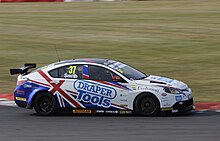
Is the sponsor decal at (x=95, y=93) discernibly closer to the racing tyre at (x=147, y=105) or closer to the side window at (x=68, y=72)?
the side window at (x=68, y=72)

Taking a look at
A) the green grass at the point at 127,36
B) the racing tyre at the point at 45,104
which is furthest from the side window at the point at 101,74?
the green grass at the point at 127,36

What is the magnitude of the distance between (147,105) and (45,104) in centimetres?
229

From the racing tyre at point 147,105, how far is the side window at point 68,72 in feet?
4.68

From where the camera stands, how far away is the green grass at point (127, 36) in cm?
2305

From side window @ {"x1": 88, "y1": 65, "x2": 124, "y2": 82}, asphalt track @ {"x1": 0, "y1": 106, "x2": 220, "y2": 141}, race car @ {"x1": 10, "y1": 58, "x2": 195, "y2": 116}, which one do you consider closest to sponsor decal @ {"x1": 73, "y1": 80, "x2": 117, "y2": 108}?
race car @ {"x1": 10, "y1": 58, "x2": 195, "y2": 116}

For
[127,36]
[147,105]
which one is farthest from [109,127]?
[127,36]

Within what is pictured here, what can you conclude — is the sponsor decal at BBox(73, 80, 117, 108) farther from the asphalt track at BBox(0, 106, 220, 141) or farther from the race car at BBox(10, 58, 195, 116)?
the asphalt track at BBox(0, 106, 220, 141)

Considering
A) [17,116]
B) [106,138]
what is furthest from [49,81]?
[106,138]

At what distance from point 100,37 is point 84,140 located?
2012 centimetres

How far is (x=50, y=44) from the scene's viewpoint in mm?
30062

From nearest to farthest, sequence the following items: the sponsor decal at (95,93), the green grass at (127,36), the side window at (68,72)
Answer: the sponsor decal at (95,93) < the side window at (68,72) < the green grass at (127,36)

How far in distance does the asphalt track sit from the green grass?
3.76 m

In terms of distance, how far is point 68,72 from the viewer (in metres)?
14.4

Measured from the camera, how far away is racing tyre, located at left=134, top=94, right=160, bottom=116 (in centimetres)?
1392
